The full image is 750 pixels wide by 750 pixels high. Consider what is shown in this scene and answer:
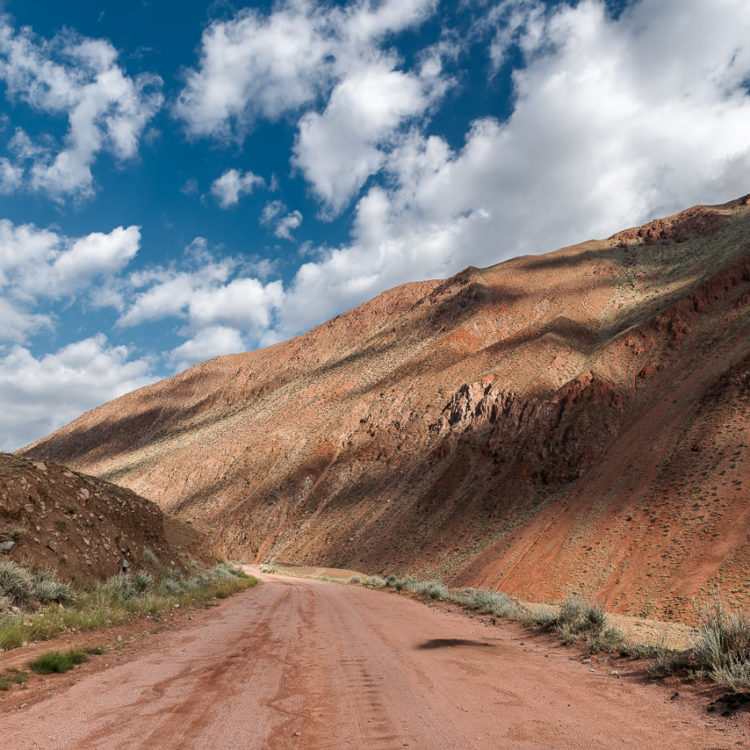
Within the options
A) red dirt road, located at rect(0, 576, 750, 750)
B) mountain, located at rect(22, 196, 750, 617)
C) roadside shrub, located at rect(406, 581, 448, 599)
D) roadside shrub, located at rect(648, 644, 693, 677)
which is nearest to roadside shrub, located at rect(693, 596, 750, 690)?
roadside shrub, located at rect(648, 644, 693, 677)

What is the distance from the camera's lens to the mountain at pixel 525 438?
22.8 meters

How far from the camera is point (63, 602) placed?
903 centimetres

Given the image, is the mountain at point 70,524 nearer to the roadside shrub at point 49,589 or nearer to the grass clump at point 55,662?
the roadside shrub at point 49,589

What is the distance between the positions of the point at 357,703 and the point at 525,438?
1374 inches

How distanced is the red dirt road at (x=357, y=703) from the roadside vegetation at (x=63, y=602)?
1.82m

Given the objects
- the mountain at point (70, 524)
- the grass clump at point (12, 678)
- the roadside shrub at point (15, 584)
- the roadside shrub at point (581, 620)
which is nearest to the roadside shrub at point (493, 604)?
the roadside shrub at point (581, 620)

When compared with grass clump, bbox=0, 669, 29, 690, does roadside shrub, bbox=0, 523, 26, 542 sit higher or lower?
higher

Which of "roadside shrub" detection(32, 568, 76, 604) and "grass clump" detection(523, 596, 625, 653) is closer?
"grass clump" detection(523, 596, 625, 653)

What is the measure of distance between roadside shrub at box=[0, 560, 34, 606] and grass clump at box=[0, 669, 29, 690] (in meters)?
2.76

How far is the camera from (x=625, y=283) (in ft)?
198

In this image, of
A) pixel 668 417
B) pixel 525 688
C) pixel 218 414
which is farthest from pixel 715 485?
pixel 218 414

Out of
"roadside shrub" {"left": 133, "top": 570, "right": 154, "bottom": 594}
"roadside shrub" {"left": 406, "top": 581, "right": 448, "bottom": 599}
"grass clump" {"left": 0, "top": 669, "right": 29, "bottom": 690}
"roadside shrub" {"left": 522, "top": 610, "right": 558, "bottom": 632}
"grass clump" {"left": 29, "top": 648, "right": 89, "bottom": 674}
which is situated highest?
"grass clump" {"left": 0, "top": 669, "right": 29, "bottom": 690}

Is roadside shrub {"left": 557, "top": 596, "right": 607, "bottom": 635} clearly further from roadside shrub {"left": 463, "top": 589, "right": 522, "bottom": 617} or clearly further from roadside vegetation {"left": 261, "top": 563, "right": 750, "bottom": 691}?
roadside shrub {"left": 463, "top": 589, "right": 522, "bottom": 617}

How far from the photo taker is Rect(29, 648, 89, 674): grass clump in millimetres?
5943
